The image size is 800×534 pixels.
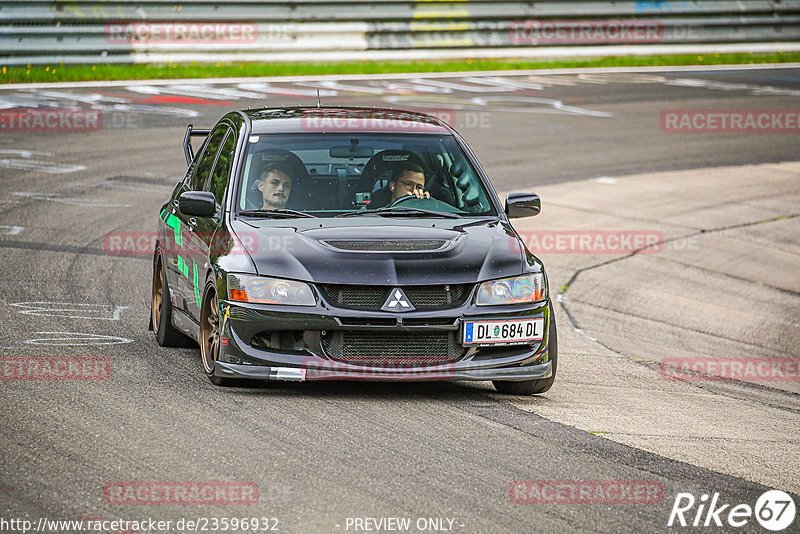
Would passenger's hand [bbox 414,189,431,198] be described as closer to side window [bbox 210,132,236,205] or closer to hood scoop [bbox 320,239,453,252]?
hood scoop [bbox 320,239,453,252]

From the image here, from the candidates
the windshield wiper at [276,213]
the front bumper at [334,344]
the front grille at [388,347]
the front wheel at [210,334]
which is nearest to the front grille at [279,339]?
the front bumper at [334,344]

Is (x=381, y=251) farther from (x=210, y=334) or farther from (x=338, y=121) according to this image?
(x=338, y=121)

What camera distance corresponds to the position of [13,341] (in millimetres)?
8609

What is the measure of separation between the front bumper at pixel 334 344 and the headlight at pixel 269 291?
4 cm

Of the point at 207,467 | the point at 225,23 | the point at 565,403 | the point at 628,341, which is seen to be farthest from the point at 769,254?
the point at 225,23

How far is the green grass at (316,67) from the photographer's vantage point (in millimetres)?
23781

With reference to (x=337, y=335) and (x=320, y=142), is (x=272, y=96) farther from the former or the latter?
(x=337, y=335)

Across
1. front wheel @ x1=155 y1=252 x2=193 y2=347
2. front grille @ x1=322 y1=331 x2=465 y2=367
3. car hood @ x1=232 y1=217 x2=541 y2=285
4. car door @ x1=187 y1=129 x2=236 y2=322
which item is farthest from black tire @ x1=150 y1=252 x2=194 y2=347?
front grille @ x1=322 y1=331 x2=465 y2=367

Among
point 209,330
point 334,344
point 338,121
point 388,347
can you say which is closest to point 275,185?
point 338,121

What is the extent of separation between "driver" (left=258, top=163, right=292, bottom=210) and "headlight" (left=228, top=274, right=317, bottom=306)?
A: 949 millimetres

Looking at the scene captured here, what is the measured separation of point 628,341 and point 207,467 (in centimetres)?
587

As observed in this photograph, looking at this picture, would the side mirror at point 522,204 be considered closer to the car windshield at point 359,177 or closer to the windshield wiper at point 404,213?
the car windshield at point 359,177

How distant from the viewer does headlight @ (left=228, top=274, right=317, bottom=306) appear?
282 inches

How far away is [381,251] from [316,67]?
1957 cm
